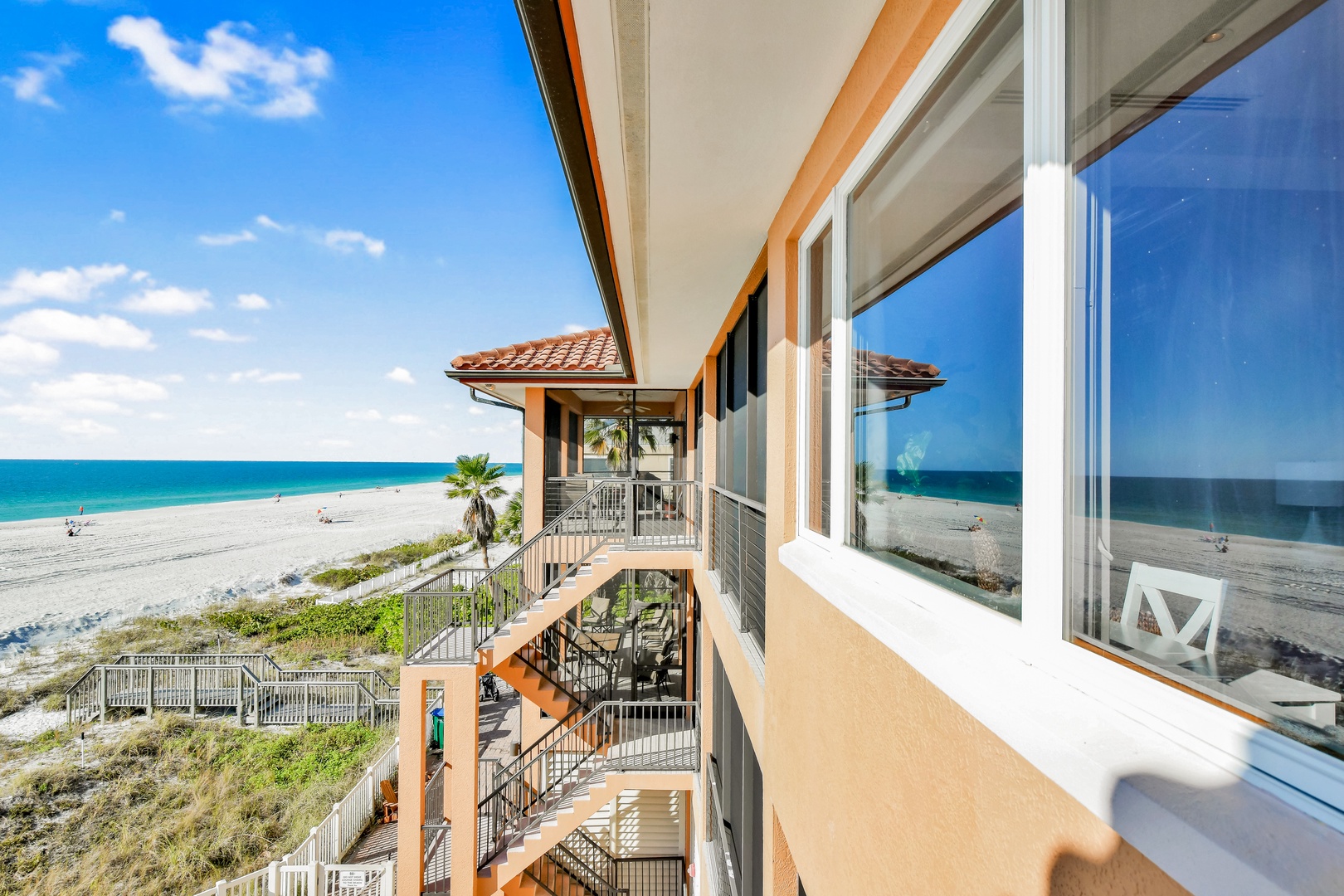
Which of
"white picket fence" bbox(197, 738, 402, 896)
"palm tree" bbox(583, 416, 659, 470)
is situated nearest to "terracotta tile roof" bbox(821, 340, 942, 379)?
"white picket fence" bbox(197, 738, 402, 896)

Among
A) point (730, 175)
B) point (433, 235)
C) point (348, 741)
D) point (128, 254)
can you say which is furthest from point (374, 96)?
point (128, 254)

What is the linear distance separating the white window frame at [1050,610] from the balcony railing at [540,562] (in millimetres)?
6134

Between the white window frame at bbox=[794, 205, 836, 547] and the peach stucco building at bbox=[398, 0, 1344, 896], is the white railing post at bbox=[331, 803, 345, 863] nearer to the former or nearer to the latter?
the peach stucco building at bbox=[398, 0, 1344, 896]

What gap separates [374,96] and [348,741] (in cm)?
3645

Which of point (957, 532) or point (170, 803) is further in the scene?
point (170, 803)

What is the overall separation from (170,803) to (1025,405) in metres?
18.2

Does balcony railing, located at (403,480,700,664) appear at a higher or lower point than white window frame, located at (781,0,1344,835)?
lower

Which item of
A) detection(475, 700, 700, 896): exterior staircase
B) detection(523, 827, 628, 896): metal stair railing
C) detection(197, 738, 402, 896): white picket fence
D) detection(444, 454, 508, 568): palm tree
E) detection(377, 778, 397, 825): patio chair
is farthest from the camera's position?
detection(444, 454, 508, 568): palm tree

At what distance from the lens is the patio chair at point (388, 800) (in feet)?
38.4

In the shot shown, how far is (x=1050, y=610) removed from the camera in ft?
3.66

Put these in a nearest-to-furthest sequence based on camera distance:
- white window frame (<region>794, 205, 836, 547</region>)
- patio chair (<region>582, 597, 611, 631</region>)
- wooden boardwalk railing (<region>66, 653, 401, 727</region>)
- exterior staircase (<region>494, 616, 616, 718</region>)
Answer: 1. white window frame (<region>794, 205, 836, 547</region>)
2. exterior staircase (<region>494, 616, 616, 718</region>)
3. patio chair (<region>582, 597, 611, 631</region>)
4. wooden boardwalk railing (<region>66, 653, 401, 727</region>)

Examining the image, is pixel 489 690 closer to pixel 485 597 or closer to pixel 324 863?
pixel 324 863

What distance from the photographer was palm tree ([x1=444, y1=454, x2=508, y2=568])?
18.7m

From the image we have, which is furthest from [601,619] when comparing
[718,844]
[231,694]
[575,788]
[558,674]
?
[231,694]
